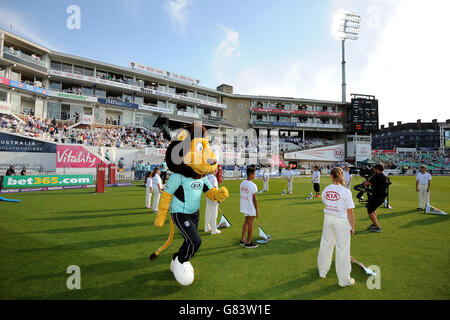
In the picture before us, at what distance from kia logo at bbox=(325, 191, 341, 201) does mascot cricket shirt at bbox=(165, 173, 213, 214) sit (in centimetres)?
224

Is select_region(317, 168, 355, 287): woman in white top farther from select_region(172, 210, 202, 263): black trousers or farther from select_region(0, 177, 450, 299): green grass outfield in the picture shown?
select_region(172, 210, 202, 263): black trousers

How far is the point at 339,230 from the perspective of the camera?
3.71m

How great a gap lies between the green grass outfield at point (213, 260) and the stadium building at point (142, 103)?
2562cm

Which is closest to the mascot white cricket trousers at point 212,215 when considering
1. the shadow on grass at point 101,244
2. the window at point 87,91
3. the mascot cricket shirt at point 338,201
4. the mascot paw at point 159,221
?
the shadow on grass at point 101,244

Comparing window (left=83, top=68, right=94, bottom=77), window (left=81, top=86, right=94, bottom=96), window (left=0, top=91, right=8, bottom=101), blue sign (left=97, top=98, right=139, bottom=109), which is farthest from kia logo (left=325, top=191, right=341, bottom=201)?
window (left=83, top=68, right=94, bottom=77)

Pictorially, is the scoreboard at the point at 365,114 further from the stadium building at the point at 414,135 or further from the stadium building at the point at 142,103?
the stadium building at the point at 414,135

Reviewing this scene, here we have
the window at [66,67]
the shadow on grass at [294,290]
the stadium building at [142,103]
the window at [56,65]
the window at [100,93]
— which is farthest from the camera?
the window at [100,93]

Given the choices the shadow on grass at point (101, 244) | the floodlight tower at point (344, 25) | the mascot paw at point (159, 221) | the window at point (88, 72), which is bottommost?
the shadow on grass at point (101, 244)

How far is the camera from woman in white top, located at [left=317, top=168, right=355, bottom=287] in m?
3.65

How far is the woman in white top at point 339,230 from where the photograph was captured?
365cm

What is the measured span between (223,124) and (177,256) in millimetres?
40113
